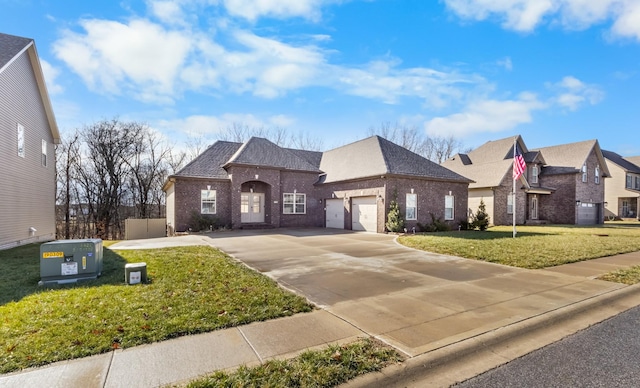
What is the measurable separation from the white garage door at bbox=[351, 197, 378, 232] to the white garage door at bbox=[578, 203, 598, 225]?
2364 cm

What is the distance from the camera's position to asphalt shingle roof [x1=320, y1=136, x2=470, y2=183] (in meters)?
18.9

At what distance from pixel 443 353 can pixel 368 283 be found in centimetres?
320

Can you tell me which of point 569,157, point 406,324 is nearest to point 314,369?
point 406,324

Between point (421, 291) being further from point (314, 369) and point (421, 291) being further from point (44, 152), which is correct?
point (44, 152)

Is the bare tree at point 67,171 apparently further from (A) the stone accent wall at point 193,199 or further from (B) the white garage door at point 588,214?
(B) the white garage door at point 588,214

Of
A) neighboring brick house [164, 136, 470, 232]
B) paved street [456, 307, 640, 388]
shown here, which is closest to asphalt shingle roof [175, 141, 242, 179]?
neighboring brick house [164, 136, 470, 232]

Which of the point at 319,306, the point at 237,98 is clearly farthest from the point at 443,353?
the point at 237,98

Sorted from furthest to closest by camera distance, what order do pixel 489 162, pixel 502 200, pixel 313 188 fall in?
1. pixel 489 162
2. pixel 502 200
3. pixel 313 188

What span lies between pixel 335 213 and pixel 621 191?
123ft

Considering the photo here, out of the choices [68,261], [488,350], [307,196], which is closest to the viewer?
[488,350]

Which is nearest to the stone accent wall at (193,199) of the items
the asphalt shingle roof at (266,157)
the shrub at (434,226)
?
the asphalt shingle roof at (266,157)

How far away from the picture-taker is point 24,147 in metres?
14.1

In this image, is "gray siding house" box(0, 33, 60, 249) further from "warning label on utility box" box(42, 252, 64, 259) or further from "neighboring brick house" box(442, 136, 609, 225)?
"neighboring brick house" box(442, 136, 609, 225)

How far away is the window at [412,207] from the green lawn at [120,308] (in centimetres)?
1347
